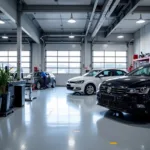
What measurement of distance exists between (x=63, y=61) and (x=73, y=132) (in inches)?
493

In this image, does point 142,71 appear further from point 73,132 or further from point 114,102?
point 73,132

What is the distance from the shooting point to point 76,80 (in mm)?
9172

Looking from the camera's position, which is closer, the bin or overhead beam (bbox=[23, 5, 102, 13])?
the bin

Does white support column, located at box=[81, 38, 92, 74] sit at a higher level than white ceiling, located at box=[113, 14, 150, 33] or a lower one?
lower

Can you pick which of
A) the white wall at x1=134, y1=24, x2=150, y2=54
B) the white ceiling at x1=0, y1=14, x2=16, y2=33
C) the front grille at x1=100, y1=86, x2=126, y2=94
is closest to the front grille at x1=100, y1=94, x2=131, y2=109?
the front grille at x1=100, y1=86, x2=126, y2=94

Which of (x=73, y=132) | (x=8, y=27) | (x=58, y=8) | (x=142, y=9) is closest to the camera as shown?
(x=73, y=132)

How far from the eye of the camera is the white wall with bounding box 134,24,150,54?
12.3 metres

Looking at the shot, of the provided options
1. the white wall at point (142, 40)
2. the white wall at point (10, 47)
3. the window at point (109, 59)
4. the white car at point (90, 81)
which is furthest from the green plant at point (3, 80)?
the window at point (109, 59)

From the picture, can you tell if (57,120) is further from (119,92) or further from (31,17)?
(31,17)

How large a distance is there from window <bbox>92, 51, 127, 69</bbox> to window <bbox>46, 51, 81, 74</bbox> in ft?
4.67

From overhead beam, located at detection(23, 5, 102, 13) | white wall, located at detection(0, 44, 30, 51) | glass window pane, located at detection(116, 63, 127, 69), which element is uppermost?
overhead beam, located at detection(23, 5, 102, 13)

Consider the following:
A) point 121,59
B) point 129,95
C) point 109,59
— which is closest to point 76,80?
point 129,95

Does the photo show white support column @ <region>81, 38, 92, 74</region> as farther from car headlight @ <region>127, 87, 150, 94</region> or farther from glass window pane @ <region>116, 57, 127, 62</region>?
car headlight @ <region>127, 87, 150, 94</region>

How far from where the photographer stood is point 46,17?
10766 mm
